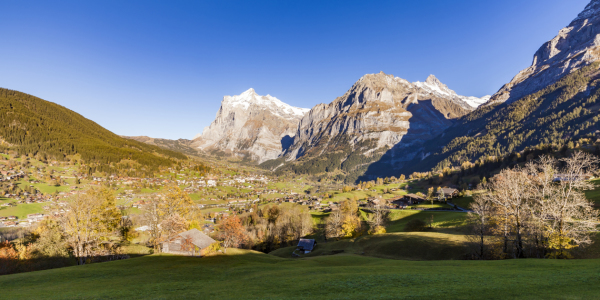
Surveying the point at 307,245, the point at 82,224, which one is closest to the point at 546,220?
the point at 307,245

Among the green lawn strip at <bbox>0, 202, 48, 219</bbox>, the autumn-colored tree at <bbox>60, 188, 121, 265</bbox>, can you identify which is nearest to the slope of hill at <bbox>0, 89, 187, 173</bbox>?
the green lawn strip at <bbox>0, 202, 48, 219</bbox>

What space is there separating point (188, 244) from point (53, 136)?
190947 mm

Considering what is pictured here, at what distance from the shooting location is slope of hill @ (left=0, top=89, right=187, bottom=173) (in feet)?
450

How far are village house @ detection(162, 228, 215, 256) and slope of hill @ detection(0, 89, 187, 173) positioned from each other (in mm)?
151513

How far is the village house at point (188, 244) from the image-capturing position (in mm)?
41750

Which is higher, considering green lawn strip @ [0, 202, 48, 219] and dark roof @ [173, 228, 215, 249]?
dark roof @ [173, 228, 215, 249]

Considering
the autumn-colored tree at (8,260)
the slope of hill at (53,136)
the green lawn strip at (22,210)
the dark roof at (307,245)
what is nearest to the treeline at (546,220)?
the dark roof at (307,245)

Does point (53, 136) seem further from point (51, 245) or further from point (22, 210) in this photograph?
point (51, 245)

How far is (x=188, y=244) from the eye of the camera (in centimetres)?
4212

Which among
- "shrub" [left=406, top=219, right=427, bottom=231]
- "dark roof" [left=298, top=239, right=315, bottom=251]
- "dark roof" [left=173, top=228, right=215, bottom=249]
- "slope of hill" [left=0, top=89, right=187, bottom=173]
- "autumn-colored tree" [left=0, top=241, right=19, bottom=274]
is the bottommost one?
"dark roof" [left=298, top=239, right=315, bottom=251]

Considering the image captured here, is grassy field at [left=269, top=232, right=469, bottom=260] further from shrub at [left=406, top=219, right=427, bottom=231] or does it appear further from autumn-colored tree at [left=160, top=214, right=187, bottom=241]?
autumn-colored tree at [left=160, top=214, right=187, bottom=241]

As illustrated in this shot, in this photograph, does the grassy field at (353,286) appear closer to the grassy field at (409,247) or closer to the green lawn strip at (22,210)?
the grassy field at (409,247)

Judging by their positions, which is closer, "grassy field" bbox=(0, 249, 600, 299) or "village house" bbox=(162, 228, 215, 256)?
"grassy field" bbox=(0, 249, 600, 299)

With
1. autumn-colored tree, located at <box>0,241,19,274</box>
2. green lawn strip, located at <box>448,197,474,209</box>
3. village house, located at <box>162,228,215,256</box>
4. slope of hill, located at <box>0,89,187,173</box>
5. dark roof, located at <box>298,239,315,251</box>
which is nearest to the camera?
autumn-colored tree, located at <box>0,241,19,274</box>
